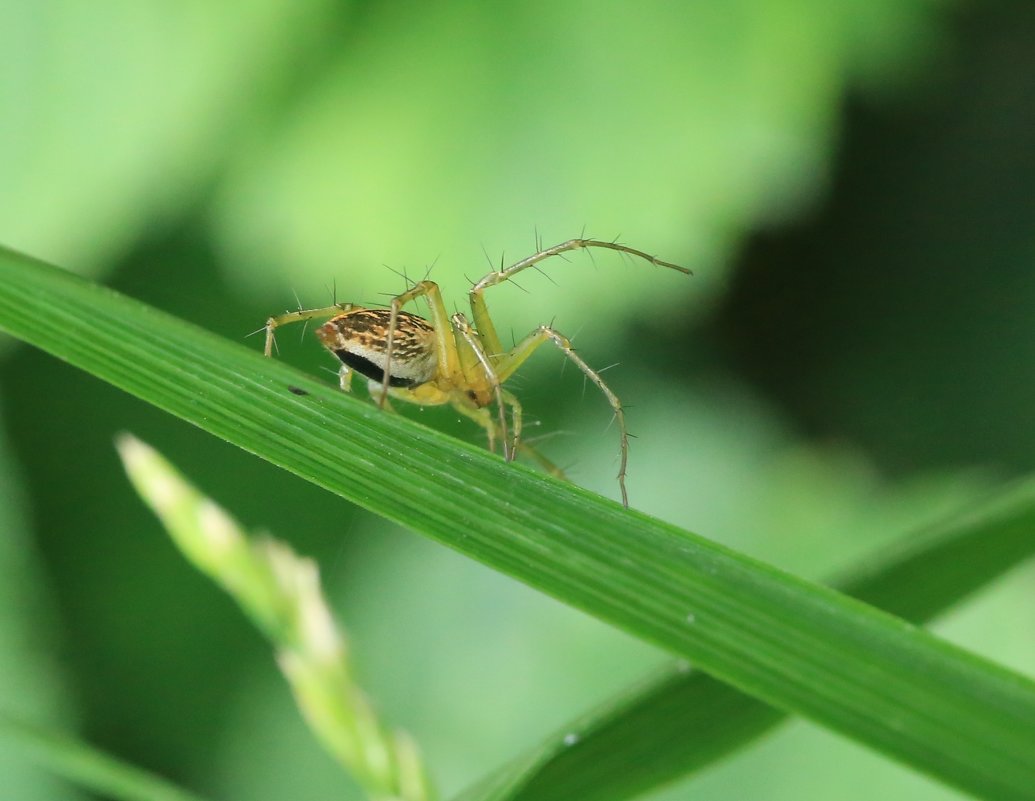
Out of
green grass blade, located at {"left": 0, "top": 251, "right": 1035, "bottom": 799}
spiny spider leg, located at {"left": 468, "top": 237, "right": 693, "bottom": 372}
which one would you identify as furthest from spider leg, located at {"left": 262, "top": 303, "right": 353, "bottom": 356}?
green grass blade, located at {"left": 0, "top": 251, "right": 1035, "bottom": 799}

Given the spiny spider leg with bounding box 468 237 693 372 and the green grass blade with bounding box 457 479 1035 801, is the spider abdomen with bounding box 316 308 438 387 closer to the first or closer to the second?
the spiny spider leg with bounding box 468 237 693 372

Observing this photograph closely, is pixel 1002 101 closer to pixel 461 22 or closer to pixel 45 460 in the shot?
pixel 461 22

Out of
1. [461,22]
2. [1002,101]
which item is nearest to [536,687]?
[461,22]

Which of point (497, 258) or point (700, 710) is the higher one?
point (700, 710)

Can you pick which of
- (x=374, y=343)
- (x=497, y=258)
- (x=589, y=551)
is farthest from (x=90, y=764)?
(x=497, y=258)

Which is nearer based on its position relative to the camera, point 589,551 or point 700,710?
point 589,551

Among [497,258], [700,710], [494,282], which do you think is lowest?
[497,258]

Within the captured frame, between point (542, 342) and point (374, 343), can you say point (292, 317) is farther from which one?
point (542, 342)

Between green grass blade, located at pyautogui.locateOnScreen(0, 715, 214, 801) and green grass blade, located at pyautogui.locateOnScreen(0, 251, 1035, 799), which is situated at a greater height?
green grass blade, located at pyautogui.locateOnScreen(0, 251, 1035, 799)
